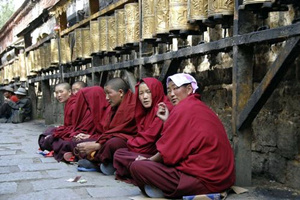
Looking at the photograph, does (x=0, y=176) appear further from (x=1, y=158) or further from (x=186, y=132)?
(x=186, y=132)

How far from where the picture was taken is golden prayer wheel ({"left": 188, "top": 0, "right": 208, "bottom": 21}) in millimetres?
3986

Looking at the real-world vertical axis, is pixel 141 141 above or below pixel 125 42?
below

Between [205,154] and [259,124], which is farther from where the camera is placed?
[259,124]

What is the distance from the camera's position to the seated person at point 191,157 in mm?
3322

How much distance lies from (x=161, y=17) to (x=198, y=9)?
75 centimetres

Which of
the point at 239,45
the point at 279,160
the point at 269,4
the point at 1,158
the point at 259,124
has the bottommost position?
the point at 1,158

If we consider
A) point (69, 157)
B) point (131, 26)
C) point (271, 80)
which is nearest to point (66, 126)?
point (69, 157)

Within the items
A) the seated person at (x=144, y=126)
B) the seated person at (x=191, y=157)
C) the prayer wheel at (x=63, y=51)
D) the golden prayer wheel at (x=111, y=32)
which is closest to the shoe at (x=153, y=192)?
the seated person at (x=191, y=157)

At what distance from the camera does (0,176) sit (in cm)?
475

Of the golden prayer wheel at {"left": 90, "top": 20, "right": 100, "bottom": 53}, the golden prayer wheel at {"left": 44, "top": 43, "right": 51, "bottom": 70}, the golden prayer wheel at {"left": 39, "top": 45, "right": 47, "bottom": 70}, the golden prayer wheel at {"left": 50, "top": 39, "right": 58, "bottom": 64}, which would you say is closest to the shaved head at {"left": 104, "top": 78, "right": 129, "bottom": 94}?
the golden prayer wheel at {"left": 90, "top": 20, "right": 100, "bottom": 53}

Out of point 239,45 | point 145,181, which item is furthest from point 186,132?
point 239,45

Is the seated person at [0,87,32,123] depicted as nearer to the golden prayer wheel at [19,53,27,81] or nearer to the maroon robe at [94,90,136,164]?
the golden prayer wheel at [19,53,27,81]

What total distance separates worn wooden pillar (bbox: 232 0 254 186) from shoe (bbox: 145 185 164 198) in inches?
27.8

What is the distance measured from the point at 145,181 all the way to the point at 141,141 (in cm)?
72
